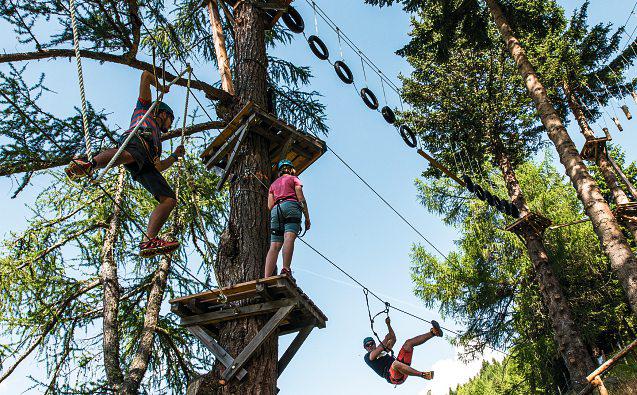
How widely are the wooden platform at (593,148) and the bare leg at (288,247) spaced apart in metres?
8.52

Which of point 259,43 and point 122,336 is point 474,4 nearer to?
point 259,43

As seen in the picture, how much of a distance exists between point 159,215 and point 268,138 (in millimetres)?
1690

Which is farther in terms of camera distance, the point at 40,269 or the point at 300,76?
the point at 300,76

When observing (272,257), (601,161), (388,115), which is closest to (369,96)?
(388,115)

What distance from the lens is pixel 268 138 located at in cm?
628

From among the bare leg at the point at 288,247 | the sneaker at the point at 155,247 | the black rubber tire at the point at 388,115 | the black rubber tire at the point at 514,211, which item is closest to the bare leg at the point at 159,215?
the sneaker at the point at 155,247

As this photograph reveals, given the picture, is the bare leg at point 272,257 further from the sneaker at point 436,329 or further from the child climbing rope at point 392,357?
the sneaker at point 436,329

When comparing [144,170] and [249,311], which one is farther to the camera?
[144,170]

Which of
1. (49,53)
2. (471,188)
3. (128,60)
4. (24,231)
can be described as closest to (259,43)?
(128,60)

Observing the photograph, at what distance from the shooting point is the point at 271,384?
455 centimetres

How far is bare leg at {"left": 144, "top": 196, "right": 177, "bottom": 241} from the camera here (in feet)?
16.9

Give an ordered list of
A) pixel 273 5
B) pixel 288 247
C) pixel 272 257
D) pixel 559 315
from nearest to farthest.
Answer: pixel 272 257, pixel 288 247, pixel 273 5, pixel 559 315

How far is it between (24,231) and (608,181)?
44.8ft

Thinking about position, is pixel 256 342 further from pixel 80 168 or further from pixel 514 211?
pixel 514 211
